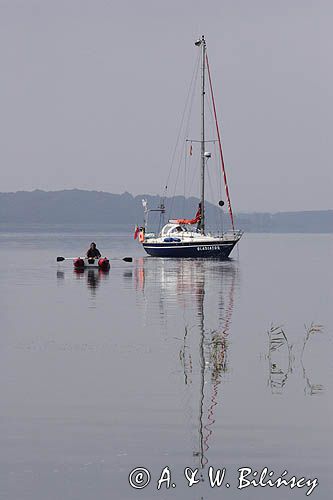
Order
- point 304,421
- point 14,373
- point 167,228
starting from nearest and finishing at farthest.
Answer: point 304,421 → point 14,373 → point 167,228

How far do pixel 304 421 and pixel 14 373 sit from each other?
30.0 ft

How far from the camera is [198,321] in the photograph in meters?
40.0

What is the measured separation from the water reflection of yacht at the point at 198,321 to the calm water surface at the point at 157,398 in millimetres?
79

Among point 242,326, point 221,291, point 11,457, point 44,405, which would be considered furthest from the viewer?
point 221,291

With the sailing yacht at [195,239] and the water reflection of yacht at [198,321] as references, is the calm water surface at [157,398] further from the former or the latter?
the sailing yacht at [195,239]

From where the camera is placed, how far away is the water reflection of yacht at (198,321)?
2109cm

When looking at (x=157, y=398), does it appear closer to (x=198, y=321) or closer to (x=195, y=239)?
(x=198, y=321)

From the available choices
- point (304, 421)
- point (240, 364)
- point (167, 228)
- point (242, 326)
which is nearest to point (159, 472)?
point (304, 421)

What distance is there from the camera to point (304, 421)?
2023 cm

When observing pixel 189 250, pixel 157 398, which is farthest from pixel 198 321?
pixel 189 250

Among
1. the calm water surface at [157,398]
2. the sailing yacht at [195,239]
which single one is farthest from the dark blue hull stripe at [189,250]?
the calm water surface at [157,398]

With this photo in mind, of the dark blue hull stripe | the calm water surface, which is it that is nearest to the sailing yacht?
the dark blue hull stripe

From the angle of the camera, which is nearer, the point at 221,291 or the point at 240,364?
the point at 240,364

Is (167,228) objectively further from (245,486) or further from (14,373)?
(245,486)
